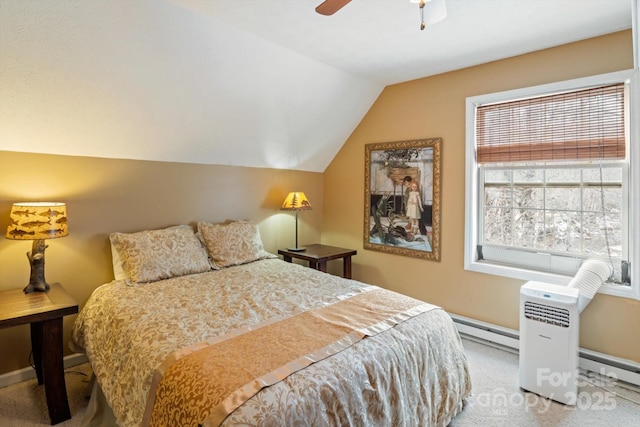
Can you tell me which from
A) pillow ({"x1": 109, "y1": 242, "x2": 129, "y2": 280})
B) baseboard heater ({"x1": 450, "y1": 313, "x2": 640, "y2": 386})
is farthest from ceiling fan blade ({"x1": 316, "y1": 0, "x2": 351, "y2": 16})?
baseboard heater ({"x1": 450, "y1": 313, "x2": 640, "y2": 386})

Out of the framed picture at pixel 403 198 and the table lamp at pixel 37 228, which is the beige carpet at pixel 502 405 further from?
the framed picture at pixel 403 198

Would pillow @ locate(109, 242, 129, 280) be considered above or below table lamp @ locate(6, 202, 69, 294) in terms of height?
below

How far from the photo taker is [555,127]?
2.70 meters

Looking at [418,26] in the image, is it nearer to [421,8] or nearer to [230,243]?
[421,8]

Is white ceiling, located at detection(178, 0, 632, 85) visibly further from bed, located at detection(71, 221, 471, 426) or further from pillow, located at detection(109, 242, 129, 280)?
pillow, located at detection(109, 242, 129, 280)

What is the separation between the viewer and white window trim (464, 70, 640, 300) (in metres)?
2.32

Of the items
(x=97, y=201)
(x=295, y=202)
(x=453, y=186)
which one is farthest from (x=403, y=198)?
(x=97, y=201)

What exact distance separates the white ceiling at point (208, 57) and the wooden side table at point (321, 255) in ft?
4.12

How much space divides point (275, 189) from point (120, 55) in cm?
204

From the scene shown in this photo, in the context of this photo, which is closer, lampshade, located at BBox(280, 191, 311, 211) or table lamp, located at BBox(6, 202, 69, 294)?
table lamp, located at BBox(6, 202, 69, 294)

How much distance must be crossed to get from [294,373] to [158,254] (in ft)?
5.79

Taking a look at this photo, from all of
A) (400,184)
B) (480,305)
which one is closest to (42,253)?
(400,184)

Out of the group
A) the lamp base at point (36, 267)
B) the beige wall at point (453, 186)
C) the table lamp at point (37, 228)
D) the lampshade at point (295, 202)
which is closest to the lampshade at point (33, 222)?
the table lamp at point (37, 228)

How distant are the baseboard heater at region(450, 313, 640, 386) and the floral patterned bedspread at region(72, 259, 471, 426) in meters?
1.03
